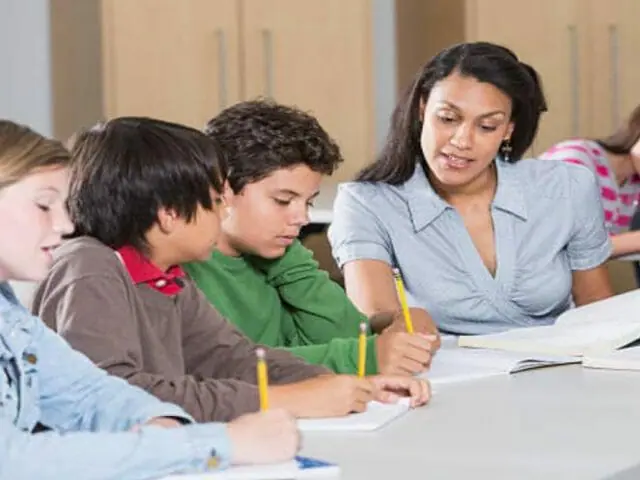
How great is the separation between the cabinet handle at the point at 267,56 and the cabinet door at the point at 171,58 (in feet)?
0.32

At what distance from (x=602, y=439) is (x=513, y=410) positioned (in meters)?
0.18

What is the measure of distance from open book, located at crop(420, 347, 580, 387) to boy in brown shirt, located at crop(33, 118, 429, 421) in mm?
187

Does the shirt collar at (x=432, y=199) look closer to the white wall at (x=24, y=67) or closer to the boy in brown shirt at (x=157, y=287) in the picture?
the boy in brown shirt at (x=157, y=287)

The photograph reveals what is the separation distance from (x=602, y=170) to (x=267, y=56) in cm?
147

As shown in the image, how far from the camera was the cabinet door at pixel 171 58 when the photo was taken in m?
4.52

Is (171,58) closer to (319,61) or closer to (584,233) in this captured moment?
(319,61)

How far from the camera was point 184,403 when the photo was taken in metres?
1.62

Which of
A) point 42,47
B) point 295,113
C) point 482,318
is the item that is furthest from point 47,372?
point 42,47

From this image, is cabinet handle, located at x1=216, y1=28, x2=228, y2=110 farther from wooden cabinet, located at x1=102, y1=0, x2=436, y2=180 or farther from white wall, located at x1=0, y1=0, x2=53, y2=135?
white wall, located at x1=0, y1=0, x2=53, y2=135

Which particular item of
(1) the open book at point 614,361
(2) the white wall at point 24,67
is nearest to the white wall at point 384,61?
(2) the white wall at point 24,67

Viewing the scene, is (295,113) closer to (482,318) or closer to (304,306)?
(304,306)

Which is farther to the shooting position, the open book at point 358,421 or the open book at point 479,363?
the open book at point 479,363

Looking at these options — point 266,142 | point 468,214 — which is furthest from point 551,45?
point 266,142

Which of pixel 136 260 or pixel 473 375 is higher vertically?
pixel 136 260
